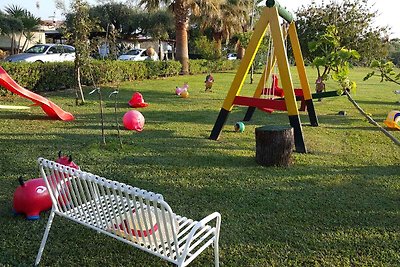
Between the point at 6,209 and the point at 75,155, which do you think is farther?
the point at 75,155

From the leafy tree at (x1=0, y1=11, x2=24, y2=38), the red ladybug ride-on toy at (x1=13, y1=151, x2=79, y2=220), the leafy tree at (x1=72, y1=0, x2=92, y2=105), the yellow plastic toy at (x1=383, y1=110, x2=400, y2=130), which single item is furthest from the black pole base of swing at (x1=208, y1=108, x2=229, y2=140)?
the leafy tree at (x1=0, y1=11, x2=24, y2=38)

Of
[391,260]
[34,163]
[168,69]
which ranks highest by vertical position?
[168,69]

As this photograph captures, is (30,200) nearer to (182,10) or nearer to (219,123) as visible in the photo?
(219,123)

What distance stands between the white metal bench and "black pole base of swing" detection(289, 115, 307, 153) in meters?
3.84

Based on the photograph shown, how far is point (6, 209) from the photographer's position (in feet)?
12.7

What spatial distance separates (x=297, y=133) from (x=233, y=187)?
7.14ft

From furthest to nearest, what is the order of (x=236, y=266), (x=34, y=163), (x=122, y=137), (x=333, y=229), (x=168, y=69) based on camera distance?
(x=168, y=69), (x=122, y=137), (x=34, y=163), (x=333, y=229), (x=236, y=266)

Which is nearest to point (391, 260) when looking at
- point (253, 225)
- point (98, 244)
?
point (253, 225)

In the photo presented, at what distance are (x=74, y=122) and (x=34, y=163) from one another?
310 centimetres

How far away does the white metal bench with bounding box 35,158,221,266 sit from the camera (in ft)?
7.82

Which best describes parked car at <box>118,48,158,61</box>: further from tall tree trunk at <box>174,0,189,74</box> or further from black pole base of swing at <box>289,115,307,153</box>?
black pole base of swing at <box>289,115,307,153</box>

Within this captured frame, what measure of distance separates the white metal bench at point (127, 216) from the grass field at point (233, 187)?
401mm

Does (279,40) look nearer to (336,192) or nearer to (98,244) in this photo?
(336,192)

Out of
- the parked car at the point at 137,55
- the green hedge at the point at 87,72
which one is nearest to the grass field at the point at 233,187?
the green hedge at the point at 87,72
